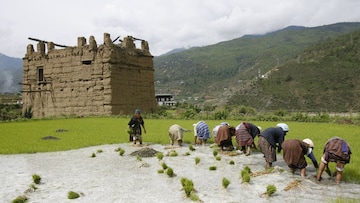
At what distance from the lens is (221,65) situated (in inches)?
5285

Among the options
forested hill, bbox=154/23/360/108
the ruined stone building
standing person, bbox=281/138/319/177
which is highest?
forested hill, bbox=154/23/360/108

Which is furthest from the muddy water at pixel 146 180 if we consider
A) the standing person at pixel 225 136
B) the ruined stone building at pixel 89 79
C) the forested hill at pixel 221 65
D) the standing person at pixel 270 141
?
the forested hill at pixel 221 65

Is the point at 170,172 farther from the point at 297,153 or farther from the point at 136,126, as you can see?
the point at 136,126

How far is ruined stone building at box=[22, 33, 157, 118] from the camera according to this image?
3108cm

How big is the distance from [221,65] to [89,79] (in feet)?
350

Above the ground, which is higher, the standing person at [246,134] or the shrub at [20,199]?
the standing person at [246,134]

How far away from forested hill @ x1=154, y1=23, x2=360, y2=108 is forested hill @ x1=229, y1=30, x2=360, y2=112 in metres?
15.4

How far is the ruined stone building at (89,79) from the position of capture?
102 ft

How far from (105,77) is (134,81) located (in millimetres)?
3642

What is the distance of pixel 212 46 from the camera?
18000 cm

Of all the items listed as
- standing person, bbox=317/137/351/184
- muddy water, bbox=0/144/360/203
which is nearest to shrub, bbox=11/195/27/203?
muddy water, bbox=0/144/360/203

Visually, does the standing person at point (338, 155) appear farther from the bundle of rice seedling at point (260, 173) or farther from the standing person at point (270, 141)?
the standing person at point (270, 141)

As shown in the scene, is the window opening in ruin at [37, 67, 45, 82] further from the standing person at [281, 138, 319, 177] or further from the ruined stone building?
the standing person at [281, 138, 319, 177]

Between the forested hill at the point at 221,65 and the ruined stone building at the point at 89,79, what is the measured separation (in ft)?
163
